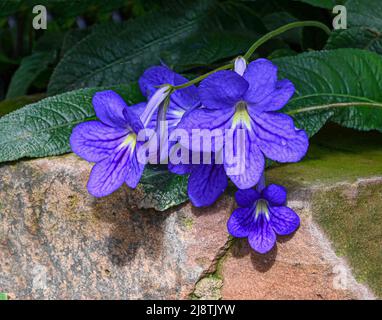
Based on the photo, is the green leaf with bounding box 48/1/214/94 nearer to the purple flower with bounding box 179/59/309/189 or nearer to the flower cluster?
the flower cluster

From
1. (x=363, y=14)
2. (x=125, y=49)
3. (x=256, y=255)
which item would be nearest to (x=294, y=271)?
(x=256, y=255)

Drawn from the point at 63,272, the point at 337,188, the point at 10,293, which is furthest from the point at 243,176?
the point at 10,293

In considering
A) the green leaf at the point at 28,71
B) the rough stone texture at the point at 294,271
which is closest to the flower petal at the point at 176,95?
the rough stone texture at the point at 294,271

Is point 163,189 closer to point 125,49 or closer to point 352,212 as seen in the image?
point 352,212

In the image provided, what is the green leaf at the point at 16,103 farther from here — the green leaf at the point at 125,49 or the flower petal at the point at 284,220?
the flower petal at the point at 284,220

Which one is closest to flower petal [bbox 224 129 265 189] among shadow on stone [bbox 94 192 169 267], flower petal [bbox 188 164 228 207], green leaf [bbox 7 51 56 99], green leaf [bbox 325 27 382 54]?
flower petal [bbox 188 164 228 207]

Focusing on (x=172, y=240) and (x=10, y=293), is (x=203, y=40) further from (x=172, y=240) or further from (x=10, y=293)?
(x=10, y=293)
